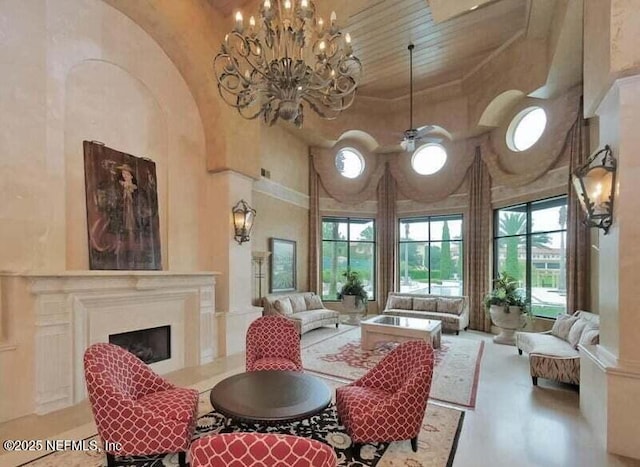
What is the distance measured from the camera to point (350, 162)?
1052cm

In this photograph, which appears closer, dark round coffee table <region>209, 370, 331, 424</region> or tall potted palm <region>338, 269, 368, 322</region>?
dark round coffee table <region>209, 370, 331, 424</region>

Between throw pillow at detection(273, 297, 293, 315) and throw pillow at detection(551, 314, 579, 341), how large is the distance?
194 inches

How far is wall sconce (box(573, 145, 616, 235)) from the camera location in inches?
124

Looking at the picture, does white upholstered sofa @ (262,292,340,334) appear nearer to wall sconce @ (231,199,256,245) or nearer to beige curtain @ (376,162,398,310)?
wall sconce @ (231,199,256,245)

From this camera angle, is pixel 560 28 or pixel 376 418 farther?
pixel 560 28

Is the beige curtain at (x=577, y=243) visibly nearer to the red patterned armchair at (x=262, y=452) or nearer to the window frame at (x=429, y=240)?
the window frame at (x=429, y=240)

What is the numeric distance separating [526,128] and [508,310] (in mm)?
4075

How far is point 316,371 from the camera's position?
5137 mm

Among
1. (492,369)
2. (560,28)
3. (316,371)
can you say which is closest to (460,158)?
(560,28)

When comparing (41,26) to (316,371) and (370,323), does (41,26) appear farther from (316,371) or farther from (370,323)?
(370,323)

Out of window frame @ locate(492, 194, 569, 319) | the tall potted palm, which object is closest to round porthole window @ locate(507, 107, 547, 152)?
window frame @ locate(492, 194, 569, 319)

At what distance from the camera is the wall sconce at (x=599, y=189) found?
10.3 feet

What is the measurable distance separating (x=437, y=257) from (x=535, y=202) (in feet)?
10.1

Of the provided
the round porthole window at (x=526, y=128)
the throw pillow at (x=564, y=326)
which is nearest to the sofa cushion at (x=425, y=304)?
the throw pillow at (x=564, y=326)
